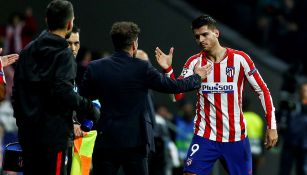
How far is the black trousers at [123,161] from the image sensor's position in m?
6.98

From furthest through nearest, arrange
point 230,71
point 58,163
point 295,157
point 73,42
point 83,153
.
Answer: point 295,157, point 230,71, point 73,42, point 83,153, point 58,163

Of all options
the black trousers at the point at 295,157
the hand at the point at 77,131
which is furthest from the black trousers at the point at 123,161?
the black trousers at the point at 295,157

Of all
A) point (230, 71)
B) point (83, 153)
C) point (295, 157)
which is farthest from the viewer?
point (295, 157)

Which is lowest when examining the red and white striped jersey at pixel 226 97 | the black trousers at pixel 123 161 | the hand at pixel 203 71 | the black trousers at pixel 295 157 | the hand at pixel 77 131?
the black trousers at pixel 295 157

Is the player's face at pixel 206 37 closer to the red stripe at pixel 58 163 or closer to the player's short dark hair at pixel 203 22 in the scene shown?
the player's short dark hair at pixel 203 22

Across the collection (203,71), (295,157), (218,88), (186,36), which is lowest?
(295,157)

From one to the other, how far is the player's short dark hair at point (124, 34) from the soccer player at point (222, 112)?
99 cm

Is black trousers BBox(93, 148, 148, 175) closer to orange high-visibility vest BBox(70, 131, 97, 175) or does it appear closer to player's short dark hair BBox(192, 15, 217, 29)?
orange high-visibility vest BBox(70, 131, 97, 175)

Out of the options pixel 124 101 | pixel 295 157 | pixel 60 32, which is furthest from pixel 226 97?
pixel 295 157

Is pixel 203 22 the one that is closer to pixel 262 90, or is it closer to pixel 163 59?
pixel 163 59

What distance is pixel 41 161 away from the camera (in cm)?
620

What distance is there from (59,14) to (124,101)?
41.7 inches

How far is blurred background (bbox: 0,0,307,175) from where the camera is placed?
1384 cm

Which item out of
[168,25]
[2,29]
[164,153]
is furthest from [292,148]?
[2,29]
